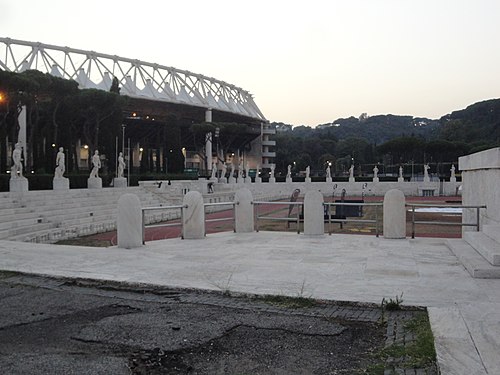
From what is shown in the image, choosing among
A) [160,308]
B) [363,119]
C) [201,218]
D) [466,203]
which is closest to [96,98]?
[201,218]

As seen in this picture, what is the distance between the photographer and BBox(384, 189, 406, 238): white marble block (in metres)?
12.0

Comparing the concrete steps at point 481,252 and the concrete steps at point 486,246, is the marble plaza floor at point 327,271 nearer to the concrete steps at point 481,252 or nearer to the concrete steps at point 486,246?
the concrete steps at point 481,252

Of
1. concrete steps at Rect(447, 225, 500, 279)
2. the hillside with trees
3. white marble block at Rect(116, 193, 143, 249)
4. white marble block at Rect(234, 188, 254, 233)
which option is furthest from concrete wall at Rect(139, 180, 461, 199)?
concrete steps at Rect(447, 225, 500, 279)

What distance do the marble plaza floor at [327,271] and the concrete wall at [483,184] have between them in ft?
3.56

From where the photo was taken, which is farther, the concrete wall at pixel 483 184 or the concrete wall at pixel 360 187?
the concrete wall at pixel 360 187

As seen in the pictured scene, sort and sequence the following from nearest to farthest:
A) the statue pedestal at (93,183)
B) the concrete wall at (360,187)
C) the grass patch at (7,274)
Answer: the grass patch at (7,274), the statue pedestal at (93,183), the concrete wall at (360,187)

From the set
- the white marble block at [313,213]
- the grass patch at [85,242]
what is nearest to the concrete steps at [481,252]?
the white marble block at [313,213]

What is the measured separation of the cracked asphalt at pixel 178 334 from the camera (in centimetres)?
408

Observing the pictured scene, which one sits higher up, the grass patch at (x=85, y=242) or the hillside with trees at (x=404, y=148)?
the hillside with trees at (x=404, y=148)

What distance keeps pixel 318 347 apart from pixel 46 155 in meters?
53.5

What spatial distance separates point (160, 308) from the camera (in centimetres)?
605

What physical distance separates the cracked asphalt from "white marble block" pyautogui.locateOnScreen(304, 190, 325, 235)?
22.4 ft

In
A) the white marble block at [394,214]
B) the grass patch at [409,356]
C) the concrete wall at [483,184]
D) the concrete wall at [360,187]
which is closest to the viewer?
the grass patch at [409,356]

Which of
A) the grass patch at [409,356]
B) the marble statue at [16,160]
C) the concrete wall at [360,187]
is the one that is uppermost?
the marble statue at [16,160]
